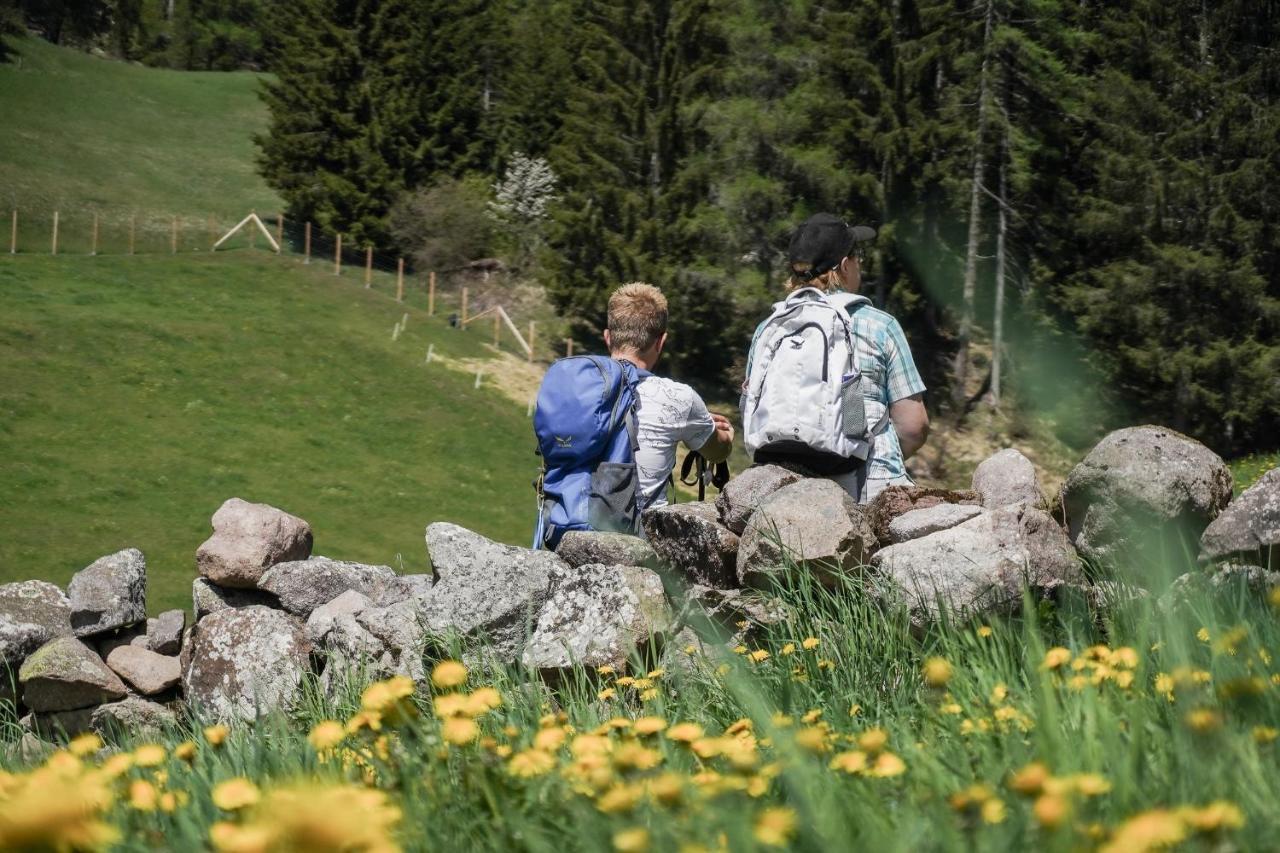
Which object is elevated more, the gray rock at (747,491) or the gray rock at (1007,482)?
the gray rock at (1007,482)

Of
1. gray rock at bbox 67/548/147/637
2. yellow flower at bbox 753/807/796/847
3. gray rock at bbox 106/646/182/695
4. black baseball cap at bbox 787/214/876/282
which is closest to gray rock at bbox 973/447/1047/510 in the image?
black baseball cap at bbox 787/214/876/282

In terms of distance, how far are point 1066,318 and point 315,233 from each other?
2543 cm

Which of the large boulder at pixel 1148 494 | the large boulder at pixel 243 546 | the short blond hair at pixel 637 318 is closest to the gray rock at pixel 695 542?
the short blond hair at pixel 637 318

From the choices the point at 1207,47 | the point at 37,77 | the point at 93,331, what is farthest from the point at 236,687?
the point at 37,77

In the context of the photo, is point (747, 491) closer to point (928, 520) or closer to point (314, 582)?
point (928, 520)

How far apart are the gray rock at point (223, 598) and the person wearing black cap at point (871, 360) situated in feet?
8.03

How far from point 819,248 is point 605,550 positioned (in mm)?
1302

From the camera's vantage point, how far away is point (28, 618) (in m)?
5.70

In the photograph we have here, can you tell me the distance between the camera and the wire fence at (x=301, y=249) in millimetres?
37188

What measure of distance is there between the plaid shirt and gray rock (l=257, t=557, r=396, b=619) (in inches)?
76.2

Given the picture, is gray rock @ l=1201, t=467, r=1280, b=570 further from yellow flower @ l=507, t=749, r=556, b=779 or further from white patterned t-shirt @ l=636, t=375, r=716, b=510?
yellow flower @ l=507, t=749, r=556, b=779

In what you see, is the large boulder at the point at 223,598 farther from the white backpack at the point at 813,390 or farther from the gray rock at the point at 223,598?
the white backpack at the point at 813,390

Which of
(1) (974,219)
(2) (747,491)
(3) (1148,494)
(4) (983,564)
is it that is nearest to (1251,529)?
(3) (1148,494)

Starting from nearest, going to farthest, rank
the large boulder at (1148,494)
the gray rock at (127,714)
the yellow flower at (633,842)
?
the yellow flower at (633,842), the large boulder at (1148,494), the gray rock at (127,714)
